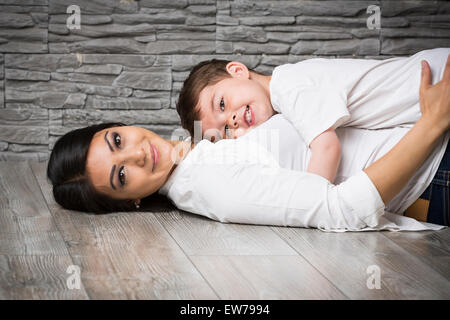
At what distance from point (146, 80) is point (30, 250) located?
1.31 meters

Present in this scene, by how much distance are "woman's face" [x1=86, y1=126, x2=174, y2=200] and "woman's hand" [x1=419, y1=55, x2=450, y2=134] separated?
742 mm

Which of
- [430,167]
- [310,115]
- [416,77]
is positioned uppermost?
[416,77]

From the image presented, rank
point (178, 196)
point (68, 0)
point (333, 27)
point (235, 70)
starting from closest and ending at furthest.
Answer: point (178, 196)
point (235, 70)
point (68, 0)
point (333, 27)

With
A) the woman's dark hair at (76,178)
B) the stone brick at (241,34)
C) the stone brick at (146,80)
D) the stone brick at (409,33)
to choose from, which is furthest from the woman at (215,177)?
the stone brick at (409,33)

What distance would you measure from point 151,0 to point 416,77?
1.30 m

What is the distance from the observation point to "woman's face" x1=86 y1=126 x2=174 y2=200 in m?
1.66

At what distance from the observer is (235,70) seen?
1.98 meters

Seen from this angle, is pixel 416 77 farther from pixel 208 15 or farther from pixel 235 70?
pixel 208 15

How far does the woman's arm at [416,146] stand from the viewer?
1525 mm

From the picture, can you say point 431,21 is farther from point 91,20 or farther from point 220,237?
point 220,237

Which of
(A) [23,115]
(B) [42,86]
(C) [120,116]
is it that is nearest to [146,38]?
(C) [120,116]

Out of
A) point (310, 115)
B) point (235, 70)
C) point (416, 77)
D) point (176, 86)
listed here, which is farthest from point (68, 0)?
point (416, 77)

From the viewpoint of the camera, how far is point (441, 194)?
1.60 metres

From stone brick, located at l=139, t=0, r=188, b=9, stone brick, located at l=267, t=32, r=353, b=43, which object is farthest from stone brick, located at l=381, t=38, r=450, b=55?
stone brick, located at l=139, t=0, r=188, b=9
